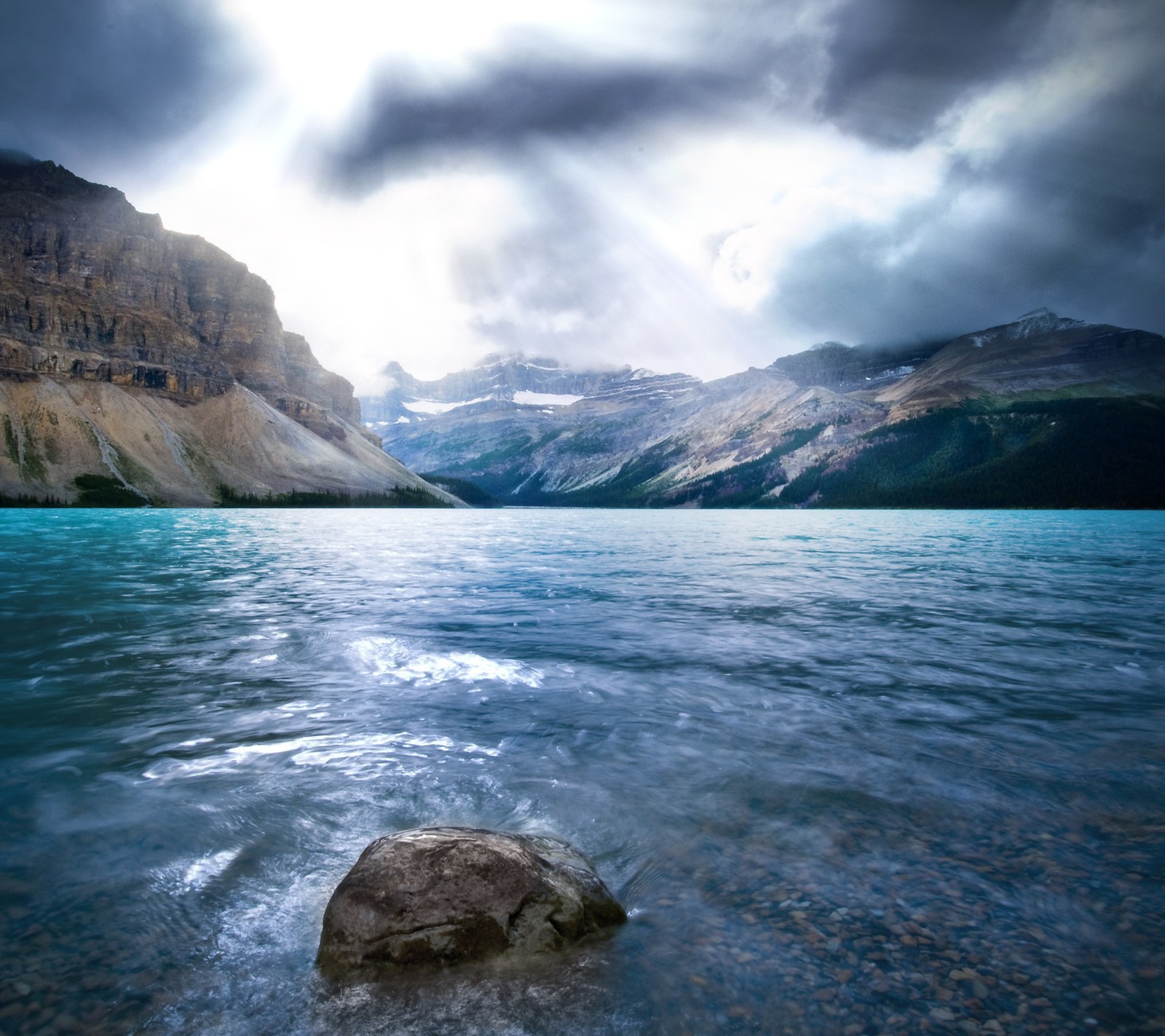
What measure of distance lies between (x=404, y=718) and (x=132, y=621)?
53.4 ft

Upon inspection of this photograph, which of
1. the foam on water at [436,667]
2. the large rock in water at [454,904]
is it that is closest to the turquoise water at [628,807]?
the foam on water at [436,667]

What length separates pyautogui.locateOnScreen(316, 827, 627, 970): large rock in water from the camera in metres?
6.03

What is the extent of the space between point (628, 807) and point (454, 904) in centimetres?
399

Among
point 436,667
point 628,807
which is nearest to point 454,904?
point 628,807

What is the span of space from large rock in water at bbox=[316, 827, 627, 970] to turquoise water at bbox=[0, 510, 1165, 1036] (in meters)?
0.28

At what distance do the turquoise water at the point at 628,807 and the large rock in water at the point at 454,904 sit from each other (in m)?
0.28

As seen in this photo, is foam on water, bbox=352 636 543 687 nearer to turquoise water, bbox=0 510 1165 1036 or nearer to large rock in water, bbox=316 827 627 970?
turquoise water, bbox=0 510 1165 1036

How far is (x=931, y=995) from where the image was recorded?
551 cm

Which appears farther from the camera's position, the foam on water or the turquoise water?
the foam on water

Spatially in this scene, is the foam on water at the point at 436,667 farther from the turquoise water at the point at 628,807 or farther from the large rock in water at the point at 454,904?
the large rock in water at the point at 454,904

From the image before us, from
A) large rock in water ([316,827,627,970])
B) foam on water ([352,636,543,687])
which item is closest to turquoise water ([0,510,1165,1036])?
foam on water ([352,636,543,687])

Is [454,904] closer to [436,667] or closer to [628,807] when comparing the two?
[628,807]

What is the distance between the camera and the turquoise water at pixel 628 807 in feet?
18.3

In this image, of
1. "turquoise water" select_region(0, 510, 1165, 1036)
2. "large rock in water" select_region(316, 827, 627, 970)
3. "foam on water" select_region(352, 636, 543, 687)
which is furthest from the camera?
"foam on water" select_region(352, 636, 543, 687)
